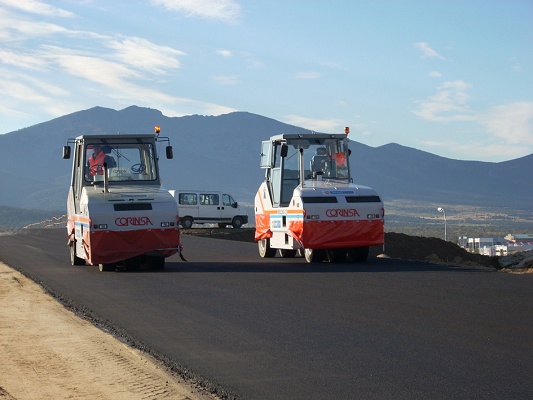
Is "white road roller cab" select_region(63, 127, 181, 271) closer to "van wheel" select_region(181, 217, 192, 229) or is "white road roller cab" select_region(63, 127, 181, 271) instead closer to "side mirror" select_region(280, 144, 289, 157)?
"side mirror" select_region(280, 144, 289, 157)

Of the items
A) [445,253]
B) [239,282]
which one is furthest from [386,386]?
[445,253]

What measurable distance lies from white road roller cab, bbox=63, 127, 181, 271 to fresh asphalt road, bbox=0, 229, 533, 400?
0.61 m

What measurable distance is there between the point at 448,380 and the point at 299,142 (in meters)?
16.6

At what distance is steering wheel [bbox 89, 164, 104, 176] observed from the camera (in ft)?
77.1

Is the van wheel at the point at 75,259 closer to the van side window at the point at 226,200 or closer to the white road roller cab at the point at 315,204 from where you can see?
the white road roller cab at the point at 315,204

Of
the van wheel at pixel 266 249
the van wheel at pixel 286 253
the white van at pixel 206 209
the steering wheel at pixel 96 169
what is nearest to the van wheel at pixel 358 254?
the van wheel at pixel 266 249

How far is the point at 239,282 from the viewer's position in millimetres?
19188

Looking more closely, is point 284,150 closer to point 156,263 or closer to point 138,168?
point 138,168

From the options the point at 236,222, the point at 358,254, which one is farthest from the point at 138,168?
the point at 236,222

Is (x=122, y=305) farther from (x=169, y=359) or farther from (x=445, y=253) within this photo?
(x=445, y=253)

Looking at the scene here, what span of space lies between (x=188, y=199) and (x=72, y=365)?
47092mm

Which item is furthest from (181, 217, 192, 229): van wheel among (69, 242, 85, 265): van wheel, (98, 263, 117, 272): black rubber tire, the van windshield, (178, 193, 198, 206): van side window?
(98, 263, 117, 272): black rubber tire

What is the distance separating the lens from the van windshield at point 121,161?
2359cm

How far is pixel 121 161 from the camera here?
2386 centimetres
